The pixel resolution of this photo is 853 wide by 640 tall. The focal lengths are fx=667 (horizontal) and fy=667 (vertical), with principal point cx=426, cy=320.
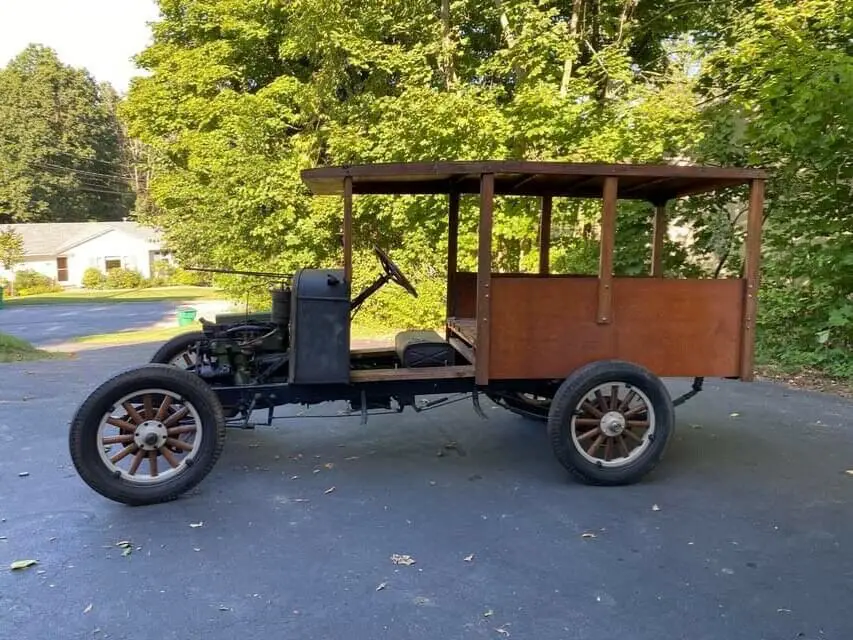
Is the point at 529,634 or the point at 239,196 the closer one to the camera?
the point at 529,634

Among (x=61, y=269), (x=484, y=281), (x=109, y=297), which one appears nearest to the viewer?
(x=484, y=281)

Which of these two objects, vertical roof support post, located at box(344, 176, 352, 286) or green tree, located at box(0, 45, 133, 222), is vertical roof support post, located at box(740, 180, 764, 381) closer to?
vertical roof support post, located at box(344, 176, 352, 286)

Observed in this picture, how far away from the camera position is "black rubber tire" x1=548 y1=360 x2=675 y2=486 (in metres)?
4.39

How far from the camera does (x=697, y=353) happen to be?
185 inches

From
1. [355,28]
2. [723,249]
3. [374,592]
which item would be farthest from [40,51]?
[374,592]

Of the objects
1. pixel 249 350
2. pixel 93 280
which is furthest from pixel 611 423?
pixel 93 280

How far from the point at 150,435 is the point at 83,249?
47969 millimetres

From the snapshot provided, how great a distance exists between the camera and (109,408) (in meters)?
4.05

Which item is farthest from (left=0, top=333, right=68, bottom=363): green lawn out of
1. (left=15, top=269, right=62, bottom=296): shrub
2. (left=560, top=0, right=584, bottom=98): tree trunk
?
(left=15, top=269, right=62, bottom=296): shrub

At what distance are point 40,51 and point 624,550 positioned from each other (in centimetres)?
6519

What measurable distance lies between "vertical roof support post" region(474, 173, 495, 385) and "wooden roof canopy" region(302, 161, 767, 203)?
0.14 meters

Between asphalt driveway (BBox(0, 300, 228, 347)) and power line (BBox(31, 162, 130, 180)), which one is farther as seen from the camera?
power line (BBox(31, 162, 130, 180))

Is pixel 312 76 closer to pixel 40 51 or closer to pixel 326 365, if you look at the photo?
pixel 326 365

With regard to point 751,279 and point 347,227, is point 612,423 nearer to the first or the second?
point 751,279
